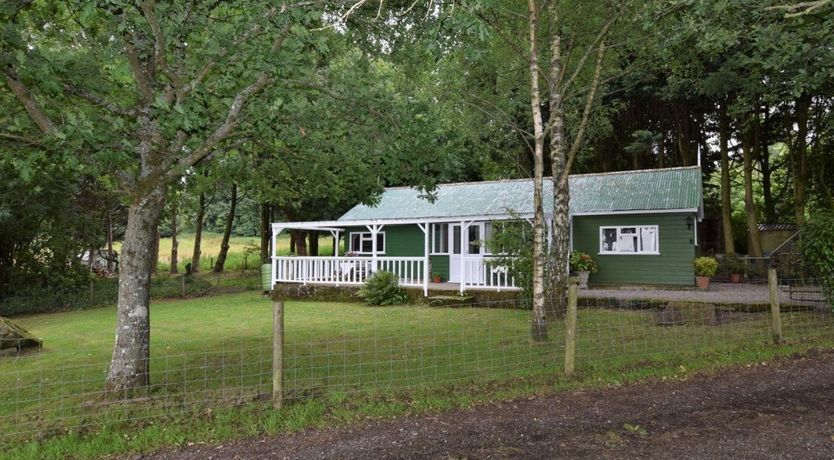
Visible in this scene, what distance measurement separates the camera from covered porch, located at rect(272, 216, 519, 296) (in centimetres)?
1622

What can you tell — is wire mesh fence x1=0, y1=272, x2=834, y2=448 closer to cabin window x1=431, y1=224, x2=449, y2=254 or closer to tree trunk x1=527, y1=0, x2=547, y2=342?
tree trunk x1=527, y1=0, x2=547, y2=342

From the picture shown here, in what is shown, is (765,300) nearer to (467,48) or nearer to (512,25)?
(512,25)

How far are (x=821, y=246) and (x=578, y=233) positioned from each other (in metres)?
9.01

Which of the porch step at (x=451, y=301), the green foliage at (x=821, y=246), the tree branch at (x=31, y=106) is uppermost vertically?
the tree branch at (x=31, y=106)

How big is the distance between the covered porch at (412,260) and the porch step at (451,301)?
1.82ft

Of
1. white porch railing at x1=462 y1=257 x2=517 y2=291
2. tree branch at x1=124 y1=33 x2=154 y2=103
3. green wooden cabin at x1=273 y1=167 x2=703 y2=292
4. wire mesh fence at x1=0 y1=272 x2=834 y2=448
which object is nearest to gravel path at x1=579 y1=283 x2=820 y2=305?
wire mesh fence at x1=0 y1=272 x2=834 y2=448

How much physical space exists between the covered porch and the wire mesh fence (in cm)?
203

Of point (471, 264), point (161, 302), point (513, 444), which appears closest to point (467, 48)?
point (513, 444)

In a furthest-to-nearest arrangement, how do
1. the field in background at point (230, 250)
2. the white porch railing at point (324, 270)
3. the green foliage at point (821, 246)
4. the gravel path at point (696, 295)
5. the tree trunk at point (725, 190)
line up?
1. the field in background at point (230, 250)
2. the tree trunk at point (725, 190)
3. the white porch railing at point (324, 270)
4. the gravel path at point (696, 295)
5. the green foliage at point (821, 246)

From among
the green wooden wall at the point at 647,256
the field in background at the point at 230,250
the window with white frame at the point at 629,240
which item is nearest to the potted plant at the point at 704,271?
the green wooden wall at the point at 647,256

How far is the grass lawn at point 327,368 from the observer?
5.06 m

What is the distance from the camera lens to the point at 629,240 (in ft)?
59.9

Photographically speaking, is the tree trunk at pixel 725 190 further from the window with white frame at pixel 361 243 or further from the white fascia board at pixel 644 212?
the window with white frame at pixel 361 243

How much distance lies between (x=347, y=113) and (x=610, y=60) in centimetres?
788
